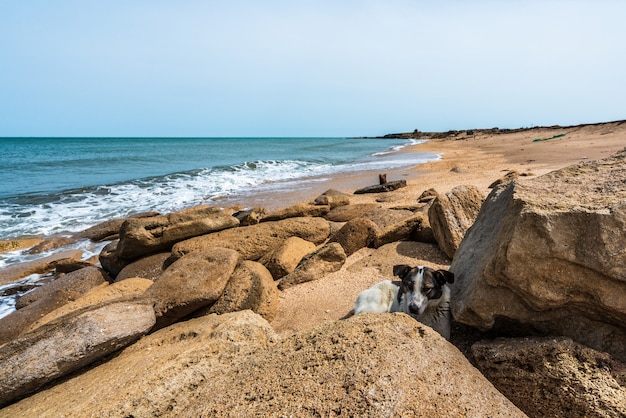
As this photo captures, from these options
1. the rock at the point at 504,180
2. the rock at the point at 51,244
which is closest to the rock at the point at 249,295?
the rock at the point at 51,244

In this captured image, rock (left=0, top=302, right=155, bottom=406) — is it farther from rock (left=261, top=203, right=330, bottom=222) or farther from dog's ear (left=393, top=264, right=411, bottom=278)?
rock (left=261, top=203, right=330, bottom=222)

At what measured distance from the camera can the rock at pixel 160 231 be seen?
7250 mm

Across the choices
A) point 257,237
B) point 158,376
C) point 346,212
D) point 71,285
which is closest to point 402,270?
point 158,376

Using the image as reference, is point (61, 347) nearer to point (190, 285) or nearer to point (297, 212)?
point (190, 285)

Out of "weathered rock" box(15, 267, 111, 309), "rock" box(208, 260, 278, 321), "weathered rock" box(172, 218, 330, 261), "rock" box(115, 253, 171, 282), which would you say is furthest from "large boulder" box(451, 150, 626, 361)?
"weathered rock" box(15, 267, 111, 309)

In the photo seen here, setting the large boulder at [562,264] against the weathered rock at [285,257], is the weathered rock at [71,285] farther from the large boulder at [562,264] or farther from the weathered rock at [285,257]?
the large boulder at [562,264]

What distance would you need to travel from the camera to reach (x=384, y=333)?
2.55 metres

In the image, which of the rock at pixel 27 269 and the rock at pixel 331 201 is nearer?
the rock at pixel 27 269

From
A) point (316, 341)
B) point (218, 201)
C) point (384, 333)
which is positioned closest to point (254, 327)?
point (316, 341)

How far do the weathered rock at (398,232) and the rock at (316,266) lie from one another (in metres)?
0.98

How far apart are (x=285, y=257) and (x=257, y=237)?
3.81 ft

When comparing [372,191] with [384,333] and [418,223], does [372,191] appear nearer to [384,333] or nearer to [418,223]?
[418,223]

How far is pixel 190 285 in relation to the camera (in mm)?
4680

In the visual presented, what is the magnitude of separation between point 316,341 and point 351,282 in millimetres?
3084
